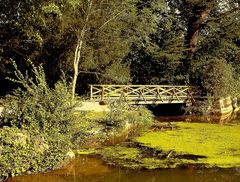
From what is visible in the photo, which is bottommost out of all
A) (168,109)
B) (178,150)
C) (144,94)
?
(178,150)

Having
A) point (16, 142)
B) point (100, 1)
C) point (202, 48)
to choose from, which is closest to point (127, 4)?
point (100, 1)

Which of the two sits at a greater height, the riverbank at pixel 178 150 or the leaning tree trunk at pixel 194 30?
the leaning tree trunk at pixel 194 30

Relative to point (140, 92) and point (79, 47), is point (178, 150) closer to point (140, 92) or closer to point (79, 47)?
point (79, 47)

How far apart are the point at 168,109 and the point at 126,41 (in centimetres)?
576

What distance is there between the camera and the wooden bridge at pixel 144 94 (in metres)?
22.3

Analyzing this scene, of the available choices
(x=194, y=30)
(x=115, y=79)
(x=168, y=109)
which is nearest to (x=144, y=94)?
(x=115, y=79)

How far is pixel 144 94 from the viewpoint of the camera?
24.5m

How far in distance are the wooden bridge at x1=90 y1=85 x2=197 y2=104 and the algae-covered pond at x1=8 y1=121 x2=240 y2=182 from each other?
606 cm

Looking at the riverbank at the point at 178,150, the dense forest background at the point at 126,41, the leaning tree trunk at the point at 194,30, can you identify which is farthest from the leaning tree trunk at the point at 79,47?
the leaning tree trunk at the point at 194,30

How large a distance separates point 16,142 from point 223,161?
6.35m

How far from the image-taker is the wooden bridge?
73.1ft

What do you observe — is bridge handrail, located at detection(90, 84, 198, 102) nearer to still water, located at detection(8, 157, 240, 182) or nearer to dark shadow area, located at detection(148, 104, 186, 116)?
dark shadow area, located at detection(148, 104, 186, 116)

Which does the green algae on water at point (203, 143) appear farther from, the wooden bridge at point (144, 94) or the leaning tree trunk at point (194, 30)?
the leaning tree trunk at point (194, 30)

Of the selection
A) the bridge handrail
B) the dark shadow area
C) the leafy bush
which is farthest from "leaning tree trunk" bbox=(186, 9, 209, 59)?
the leafy bush
